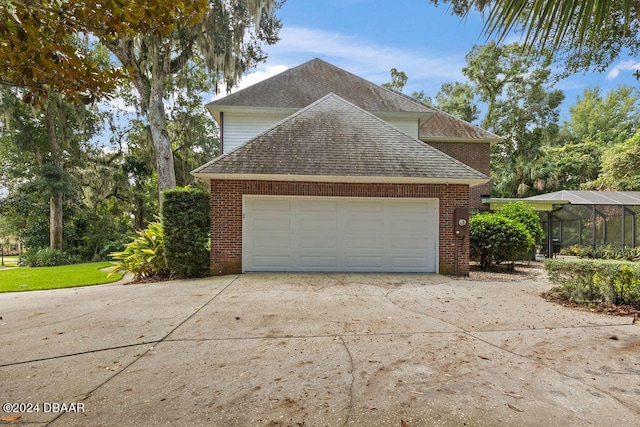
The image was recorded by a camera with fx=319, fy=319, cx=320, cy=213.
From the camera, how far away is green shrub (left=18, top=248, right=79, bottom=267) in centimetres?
1596

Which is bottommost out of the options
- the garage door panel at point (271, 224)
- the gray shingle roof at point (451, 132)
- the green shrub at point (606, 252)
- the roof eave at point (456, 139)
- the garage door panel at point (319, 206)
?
the green shrub at point (606, 252)

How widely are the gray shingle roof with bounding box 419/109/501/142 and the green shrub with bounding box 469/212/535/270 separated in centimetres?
704

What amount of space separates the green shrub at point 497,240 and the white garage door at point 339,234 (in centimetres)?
226

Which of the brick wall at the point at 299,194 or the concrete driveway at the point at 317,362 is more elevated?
the brick wall at the point at 299,194

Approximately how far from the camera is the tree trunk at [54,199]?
17.3m

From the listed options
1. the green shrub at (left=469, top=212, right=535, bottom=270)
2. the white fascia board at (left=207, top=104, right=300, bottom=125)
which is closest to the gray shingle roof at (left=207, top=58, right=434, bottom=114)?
the white fascia board at (left=207, top=104, right=300, bottom=125)

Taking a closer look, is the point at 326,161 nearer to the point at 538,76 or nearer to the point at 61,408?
the point at 61,408

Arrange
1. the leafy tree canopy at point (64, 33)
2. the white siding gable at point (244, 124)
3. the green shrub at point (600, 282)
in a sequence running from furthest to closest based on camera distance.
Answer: the white siding gable at point (244, 124) → the green shrub at point (600, 282) → the leafy tree canopy at point (64, 33)

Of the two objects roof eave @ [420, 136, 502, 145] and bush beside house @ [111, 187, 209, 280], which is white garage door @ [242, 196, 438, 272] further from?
roof eave @ [420, 136, 502, 145]

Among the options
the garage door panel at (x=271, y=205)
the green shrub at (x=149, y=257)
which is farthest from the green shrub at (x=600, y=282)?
the green shrub at (x=149, y=257)

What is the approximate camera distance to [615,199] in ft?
50.5

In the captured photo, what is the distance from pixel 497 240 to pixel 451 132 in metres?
8.66

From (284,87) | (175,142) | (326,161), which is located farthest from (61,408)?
(175,142)

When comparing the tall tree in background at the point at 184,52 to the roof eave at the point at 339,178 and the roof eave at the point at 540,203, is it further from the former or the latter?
the roof eave at the point at 540,203
